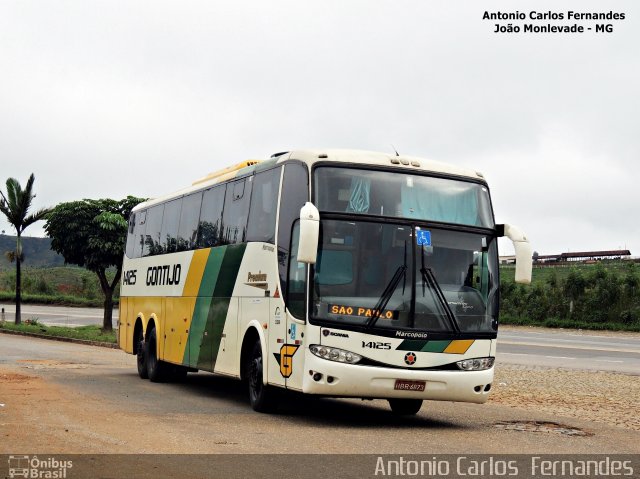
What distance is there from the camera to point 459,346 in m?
13.6

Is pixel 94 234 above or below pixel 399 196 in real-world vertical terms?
above

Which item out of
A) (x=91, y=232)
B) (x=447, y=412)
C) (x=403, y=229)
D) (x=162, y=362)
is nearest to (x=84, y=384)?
(x=162, y=362)

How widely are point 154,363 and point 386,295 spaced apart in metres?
9.04

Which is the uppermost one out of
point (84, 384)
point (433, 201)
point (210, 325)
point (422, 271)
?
point (433, 201)

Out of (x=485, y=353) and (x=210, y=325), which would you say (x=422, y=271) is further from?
(x=210, y=325)

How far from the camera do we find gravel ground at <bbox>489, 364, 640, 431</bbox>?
53.5 feet

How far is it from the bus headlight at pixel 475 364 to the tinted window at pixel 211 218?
17.7ft

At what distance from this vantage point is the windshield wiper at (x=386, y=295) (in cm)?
1319

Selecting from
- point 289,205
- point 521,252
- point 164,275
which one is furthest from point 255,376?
point 164,275

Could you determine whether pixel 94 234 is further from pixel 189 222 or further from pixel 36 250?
pixel 36 250

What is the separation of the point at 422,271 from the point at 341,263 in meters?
1.06

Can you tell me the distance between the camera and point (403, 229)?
13.7 m

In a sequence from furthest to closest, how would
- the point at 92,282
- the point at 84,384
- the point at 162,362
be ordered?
the point at 92,282, the point at 162,362, the point at 84,384

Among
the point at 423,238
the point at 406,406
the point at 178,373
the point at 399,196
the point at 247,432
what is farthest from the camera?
the point at 178,373
